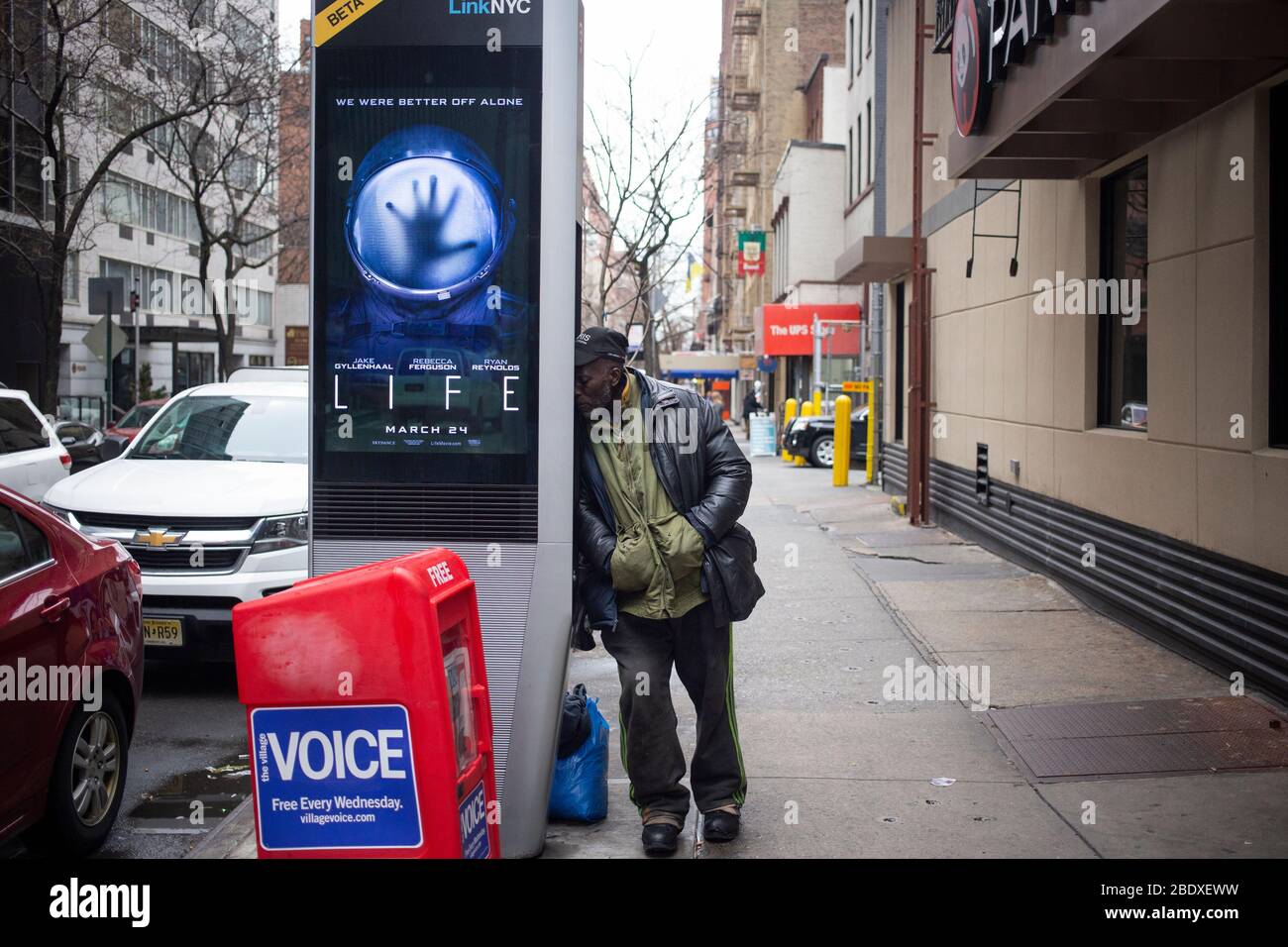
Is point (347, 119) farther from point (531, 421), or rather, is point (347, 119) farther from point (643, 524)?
point (643, 524)

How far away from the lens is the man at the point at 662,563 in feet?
16.2

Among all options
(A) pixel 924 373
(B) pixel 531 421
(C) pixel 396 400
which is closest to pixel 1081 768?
(B) pixel 531 421

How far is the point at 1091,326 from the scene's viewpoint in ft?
32.9

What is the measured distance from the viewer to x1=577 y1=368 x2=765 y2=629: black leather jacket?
496 centimetres

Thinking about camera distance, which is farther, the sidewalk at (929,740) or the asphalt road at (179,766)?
the asphalt road at (179,766)

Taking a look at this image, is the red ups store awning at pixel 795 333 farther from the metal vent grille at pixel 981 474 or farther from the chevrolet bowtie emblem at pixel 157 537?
the chevrolet bowtie emblem at pixel 157 537

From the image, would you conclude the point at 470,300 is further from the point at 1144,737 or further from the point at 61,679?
the point at 1144,737

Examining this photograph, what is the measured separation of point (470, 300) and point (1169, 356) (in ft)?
17.3

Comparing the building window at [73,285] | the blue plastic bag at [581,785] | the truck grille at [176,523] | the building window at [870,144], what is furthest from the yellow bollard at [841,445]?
the building window at [73,285]

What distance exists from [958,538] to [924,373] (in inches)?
101

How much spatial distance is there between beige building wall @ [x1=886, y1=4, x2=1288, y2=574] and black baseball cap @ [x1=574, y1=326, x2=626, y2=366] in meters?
3.82

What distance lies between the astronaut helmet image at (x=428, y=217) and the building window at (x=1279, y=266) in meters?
4.43

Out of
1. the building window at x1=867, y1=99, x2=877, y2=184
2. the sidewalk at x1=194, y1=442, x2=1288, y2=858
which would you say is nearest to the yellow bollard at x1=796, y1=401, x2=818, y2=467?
the building window at x1=867, y1=99, x2=877, y2=184

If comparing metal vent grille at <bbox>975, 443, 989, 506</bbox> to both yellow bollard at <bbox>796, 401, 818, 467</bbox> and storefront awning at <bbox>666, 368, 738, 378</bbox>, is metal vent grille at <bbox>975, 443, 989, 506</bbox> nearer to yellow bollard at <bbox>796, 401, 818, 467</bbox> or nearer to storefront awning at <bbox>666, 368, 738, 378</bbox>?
yellow bollard at <bbox>796, 401, 818, 467</bbox>
